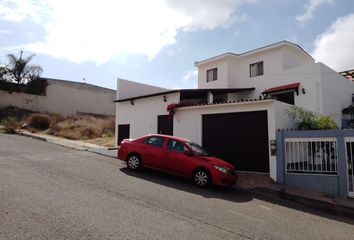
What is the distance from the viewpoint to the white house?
42.7 ft

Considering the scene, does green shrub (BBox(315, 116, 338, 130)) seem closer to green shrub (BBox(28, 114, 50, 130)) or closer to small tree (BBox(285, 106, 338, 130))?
small tree (BBox(285, 106, 338, 130))

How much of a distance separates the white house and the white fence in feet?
2.17

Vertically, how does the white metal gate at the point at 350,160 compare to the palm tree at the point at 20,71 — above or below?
below

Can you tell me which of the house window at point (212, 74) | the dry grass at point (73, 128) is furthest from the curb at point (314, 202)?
the house window at point (212, 74)

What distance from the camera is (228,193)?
9.95 meters

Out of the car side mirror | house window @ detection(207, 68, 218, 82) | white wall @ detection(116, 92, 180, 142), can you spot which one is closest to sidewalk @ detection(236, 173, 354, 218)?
the car side mirror

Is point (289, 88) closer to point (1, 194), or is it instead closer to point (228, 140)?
point (228, 140)

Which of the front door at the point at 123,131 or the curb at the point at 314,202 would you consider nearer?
the curb at the point at 314,202

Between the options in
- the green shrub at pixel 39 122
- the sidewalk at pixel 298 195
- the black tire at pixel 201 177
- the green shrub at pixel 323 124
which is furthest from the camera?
the green shrub at pixel 39 122

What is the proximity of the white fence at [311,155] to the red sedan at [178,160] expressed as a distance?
2559mm

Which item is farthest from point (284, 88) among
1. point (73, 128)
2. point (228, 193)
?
point (73, 128)

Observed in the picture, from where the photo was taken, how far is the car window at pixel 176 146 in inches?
440

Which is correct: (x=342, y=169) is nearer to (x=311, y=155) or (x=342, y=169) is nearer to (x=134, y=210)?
(x=311, y=155)

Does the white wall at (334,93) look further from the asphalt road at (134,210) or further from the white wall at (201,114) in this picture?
the asphalt road at (134,210)
